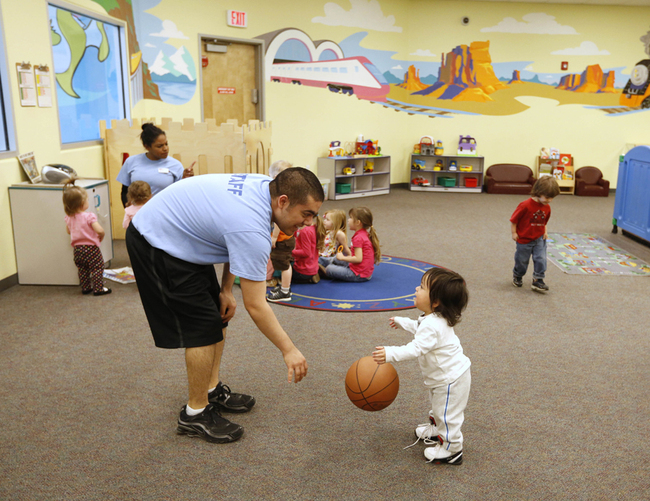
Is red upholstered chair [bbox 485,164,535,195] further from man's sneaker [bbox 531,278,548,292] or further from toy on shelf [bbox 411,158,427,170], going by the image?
man's sneaker [bbox 531,278,548,292]

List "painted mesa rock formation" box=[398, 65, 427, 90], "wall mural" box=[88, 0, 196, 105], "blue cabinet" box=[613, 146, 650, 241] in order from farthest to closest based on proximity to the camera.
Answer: "painted mesa rock formation" box=[398, 65, 427, 90] < "wall mural" box=[88, 0, 196, 105] < "blue cabinet" box=[613, 146, 650, 241]

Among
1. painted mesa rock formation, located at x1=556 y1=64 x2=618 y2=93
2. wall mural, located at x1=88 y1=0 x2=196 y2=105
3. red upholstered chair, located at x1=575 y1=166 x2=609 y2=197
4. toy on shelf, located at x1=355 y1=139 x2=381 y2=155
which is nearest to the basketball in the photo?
wall mural, located at x1=88 y1=0 x2=196 y2=105

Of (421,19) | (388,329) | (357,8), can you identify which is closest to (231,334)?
(388,329)

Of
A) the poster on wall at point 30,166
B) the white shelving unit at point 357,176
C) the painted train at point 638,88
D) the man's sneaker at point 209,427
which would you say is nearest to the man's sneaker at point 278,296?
the man's sneaker at point 209,427

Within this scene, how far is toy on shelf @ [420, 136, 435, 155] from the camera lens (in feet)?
35.7

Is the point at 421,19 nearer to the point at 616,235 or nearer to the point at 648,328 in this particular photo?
the point at 616,235

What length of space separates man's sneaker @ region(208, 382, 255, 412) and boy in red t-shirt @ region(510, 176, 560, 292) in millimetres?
2818

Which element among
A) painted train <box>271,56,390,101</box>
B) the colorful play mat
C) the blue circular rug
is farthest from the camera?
painted train <box>271,56,390,101</box>

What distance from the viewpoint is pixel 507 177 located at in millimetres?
10875

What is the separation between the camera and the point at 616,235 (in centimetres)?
702

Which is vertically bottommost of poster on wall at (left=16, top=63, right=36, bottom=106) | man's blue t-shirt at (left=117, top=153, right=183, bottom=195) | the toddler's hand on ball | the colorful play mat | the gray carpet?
the gray carpet

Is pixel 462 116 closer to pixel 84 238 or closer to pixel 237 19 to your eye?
pixel 237 19

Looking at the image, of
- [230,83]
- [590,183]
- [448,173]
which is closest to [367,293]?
[230,83]

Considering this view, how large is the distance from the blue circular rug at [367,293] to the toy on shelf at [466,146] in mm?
6266
